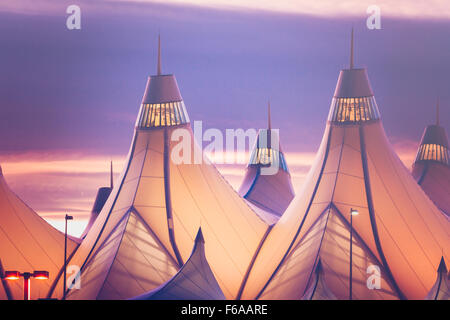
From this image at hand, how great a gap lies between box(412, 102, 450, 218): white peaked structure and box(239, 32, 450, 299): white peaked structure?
1432 cm

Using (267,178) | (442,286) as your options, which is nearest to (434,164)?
(267,178)

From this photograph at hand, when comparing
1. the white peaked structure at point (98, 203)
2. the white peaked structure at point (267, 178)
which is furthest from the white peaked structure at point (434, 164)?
the white peaked structure at point (98, 203)

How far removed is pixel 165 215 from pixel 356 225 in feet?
27.6

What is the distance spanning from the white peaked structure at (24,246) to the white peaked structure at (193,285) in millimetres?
9776

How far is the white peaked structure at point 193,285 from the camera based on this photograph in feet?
122

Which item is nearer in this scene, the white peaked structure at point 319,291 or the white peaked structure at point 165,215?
the white peaked structure at point 319,291

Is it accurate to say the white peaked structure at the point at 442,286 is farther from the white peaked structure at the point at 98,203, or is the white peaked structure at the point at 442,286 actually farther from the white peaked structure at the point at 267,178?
the white peaked structure at the point at 98,203

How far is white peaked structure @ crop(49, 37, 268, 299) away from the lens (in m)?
45.6

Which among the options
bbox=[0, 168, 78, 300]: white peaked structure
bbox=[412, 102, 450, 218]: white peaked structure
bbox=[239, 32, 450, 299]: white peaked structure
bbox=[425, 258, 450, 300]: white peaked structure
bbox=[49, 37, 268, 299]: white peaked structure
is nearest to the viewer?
bbox=[425, 258, 450, 300]: white peaked structure

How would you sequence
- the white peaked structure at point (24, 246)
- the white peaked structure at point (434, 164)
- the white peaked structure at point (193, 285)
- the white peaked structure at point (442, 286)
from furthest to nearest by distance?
the white peaked structure at point (434, 164) < the white peaked structure at point (24, 246) < the white peaked structure at point (442, 286) < the white peaked structure at point (193, 285)

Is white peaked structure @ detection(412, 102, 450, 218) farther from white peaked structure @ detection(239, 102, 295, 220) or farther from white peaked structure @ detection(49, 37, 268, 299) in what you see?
white peaked structure @ detection(49, 37, 268, 299)

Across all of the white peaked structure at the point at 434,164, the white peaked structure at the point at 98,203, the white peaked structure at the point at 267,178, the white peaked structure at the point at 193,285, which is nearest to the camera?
the white peaked structure at the point at 193,285

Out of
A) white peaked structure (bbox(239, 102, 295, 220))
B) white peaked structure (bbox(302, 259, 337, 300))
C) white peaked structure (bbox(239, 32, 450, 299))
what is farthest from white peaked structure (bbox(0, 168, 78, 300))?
white peaked structure (bbox(239, 102, 295, 220))

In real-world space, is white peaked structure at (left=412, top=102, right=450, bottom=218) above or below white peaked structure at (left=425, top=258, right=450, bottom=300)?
above
